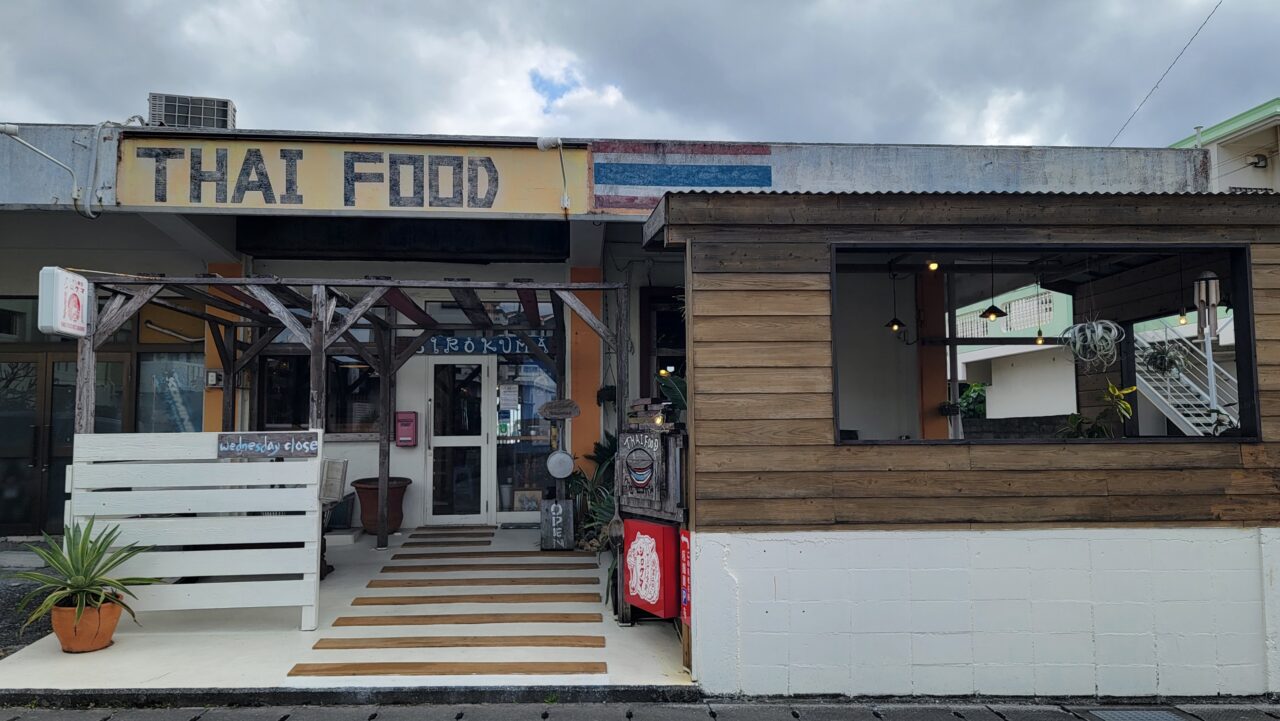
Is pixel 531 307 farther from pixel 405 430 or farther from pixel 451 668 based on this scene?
pixel 451 668

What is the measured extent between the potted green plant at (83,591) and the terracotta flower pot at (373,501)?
10.8ft

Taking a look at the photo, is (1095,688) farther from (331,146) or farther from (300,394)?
(300,394)

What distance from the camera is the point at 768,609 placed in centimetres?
412

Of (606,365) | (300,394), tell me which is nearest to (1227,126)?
(606,365)

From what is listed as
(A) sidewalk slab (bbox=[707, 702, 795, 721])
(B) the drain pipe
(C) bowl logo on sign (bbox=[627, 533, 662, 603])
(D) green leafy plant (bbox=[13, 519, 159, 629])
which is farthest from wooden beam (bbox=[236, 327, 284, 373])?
(A) sidewalk slab (bbox=[707, 702, 795, 721])

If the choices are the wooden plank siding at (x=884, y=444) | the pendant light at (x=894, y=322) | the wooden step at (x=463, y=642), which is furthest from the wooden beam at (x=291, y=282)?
the pendant light at (x=894, y=322)

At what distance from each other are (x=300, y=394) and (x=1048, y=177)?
796 cm

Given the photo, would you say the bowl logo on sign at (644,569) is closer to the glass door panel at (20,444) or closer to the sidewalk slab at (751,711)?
the sidewalk slab at (751,711)

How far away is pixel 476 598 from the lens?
5.61 meters

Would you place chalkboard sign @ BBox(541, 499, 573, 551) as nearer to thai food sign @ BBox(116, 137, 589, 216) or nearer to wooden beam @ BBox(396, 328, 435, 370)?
wooden beam @ BBox(396, 328, 435, 370)

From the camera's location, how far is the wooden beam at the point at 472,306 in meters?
6.36

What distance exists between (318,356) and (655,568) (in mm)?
2739

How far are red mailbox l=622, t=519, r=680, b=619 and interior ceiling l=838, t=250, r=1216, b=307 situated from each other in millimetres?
2034

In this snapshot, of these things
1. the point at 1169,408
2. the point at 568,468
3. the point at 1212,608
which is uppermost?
the point at 1169,408
